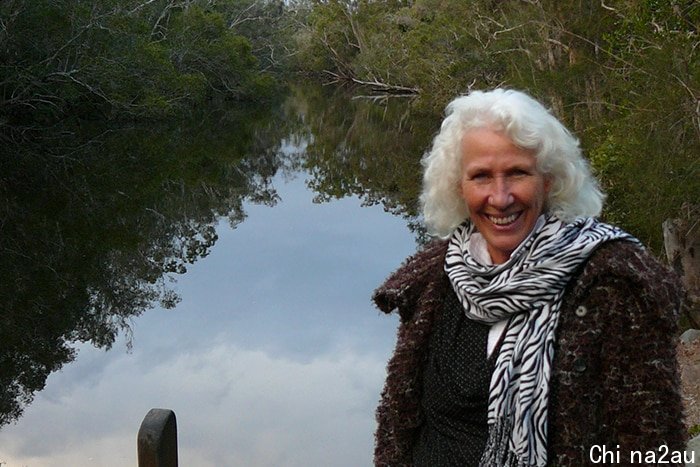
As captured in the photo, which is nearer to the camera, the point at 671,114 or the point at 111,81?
the point at 671,114

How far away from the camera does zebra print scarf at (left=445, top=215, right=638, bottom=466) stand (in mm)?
1860

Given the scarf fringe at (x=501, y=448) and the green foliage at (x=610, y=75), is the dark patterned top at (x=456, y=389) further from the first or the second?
the green foliage at (x=610, y=75)

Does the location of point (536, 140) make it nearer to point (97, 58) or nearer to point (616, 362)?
point (616, 362)

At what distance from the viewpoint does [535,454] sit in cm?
189

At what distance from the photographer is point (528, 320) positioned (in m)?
1.88

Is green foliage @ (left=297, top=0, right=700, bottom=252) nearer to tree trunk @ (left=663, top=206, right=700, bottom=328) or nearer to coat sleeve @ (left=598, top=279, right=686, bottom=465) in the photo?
tree trunk @ (left=663, top=206, right=700, bottom=328)

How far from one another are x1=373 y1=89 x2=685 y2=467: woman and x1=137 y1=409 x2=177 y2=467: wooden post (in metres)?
0.56

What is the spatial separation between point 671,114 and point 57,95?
2280cm


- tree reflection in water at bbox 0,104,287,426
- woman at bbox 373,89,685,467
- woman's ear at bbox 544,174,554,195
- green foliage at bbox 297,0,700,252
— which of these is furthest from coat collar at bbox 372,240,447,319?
green foliage at bbox 297,0,700,252

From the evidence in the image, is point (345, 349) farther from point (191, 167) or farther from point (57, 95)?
point (57, 95)

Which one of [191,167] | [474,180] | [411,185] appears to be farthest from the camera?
[191,167]

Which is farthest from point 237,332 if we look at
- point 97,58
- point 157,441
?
point 97,58

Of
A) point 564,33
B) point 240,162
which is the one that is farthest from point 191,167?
point 564,33

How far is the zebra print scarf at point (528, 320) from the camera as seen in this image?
1.86m
